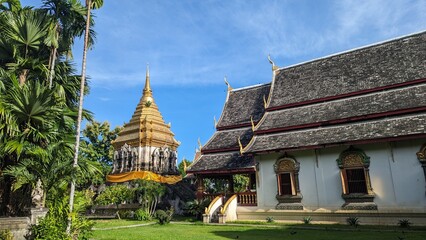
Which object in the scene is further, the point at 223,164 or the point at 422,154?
the point at 223,164

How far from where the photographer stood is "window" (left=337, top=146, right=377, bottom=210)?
531 inches

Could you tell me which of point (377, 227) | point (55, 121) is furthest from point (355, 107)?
point (55, 121)

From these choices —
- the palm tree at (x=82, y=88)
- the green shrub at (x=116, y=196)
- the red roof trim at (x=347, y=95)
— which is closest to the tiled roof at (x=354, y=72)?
the red roof trim at (x=347, y=95)

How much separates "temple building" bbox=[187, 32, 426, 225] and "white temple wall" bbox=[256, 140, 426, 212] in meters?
0.04

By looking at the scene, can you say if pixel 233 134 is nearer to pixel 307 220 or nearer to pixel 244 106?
pixel 244 106

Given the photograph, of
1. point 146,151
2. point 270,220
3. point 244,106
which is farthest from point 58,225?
point 146,151

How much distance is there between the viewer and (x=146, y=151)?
102 ft

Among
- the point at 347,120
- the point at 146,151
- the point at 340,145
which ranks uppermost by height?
the point at 146,151

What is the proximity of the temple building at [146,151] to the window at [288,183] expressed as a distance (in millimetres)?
15306

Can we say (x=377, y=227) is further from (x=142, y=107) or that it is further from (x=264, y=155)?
(x=142, y=107)

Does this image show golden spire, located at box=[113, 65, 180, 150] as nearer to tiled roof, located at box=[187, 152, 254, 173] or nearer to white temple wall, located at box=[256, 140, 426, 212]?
tiled roof, located at box=[187, 152, 254, 173]

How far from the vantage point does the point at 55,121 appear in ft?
34.9

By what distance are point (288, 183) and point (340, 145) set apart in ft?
10.4

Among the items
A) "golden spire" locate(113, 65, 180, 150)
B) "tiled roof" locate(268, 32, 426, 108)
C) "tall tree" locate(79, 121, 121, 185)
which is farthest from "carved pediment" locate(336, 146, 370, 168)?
"tall tree" locate(79, 121, 121, 185)
